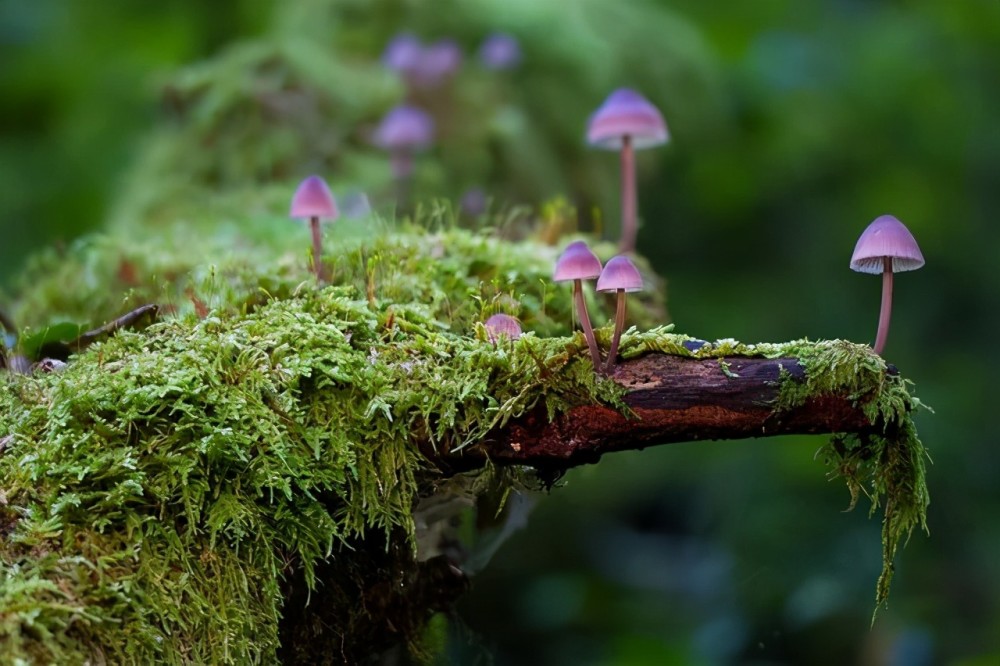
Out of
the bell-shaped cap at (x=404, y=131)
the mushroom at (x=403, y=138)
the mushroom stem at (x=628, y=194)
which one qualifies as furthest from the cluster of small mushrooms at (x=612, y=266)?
the bell-shaped cap at (x=404, y=131)

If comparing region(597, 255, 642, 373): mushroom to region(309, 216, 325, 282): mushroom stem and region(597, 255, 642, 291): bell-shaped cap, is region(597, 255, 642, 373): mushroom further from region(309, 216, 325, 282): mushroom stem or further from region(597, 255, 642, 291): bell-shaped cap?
region(309, 216, 325, 282): mushroom stem

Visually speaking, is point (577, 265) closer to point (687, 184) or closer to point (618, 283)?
point (618, 283)

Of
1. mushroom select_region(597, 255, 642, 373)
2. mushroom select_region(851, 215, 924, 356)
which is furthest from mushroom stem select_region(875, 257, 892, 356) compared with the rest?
mushroom select_region(597, 255, 642, 373)

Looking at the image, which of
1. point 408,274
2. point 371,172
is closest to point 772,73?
point 371,172

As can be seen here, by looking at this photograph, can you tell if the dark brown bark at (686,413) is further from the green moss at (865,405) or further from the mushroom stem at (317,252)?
the mushroom stem at (317,252)

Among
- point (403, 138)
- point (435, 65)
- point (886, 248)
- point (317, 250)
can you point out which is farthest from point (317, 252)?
point (435, 65)
